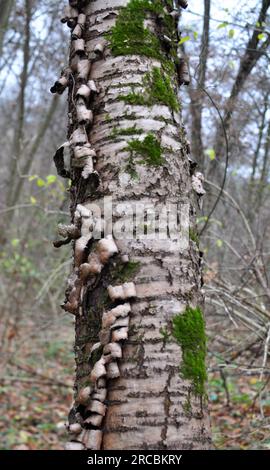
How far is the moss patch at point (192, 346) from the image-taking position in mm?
1412

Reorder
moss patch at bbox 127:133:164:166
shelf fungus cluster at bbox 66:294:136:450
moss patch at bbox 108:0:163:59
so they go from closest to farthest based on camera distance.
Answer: shelf fungus cluster at bbox 66:294:136:450 < moss patch at bbox 127:133:164:166 < moss patch at bbox 108:0:163:59

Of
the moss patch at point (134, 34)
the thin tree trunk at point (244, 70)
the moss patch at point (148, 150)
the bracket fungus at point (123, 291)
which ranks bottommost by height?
the bracket fungus at point (123, 291)

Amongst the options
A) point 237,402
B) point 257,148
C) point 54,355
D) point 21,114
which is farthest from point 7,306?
point 257,148

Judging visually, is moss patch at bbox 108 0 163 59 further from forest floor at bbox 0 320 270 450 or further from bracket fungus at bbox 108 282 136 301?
forest floor at bbox 0 320 270 450

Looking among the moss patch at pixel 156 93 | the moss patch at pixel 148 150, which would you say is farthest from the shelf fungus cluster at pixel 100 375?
the moss patch at pixel 156 93

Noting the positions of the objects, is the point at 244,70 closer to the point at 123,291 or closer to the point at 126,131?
the point at 126,131

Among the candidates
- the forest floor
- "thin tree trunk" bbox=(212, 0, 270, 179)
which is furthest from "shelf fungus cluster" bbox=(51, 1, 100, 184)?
the forest floor

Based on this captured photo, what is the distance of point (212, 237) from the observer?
448cm

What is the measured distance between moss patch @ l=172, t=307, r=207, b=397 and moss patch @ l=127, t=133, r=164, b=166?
1.55 ft

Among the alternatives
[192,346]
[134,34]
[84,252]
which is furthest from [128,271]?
[134,34]

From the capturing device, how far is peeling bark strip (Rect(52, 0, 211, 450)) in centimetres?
135

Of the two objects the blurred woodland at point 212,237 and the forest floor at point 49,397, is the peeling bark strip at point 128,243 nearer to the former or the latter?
the blurred woodland at point 212,237

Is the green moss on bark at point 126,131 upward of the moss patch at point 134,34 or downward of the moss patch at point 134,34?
downward

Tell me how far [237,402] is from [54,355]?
3782mm
